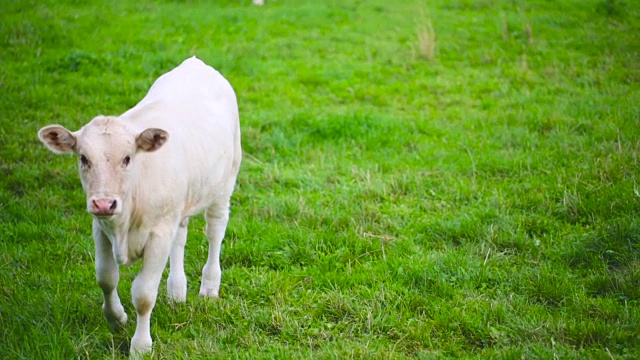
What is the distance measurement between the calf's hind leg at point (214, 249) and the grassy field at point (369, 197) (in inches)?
4.7

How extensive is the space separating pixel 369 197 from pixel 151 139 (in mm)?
3151

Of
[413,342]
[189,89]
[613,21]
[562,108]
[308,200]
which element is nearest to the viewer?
[413,342]

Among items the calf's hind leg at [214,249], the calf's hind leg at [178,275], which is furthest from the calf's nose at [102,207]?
the calf's hind leg at [214,249]

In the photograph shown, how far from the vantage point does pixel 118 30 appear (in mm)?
12641

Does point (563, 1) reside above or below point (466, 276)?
above

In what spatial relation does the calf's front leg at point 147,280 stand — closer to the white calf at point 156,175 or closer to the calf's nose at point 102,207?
the white calf at point 156,175

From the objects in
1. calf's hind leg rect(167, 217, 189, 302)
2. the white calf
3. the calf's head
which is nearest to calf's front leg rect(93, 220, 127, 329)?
the white calf

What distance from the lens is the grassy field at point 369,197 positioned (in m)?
4.26

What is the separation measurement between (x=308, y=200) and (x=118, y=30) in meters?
7.88

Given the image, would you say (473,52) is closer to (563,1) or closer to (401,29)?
(401,29)

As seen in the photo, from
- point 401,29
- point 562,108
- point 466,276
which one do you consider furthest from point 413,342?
point 401,29

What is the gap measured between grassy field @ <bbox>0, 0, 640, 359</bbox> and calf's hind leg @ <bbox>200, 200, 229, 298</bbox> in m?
0.12

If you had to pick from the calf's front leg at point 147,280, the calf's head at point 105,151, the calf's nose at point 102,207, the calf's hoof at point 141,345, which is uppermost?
the calf's head at point 105,151

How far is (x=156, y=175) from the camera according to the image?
402 cm
